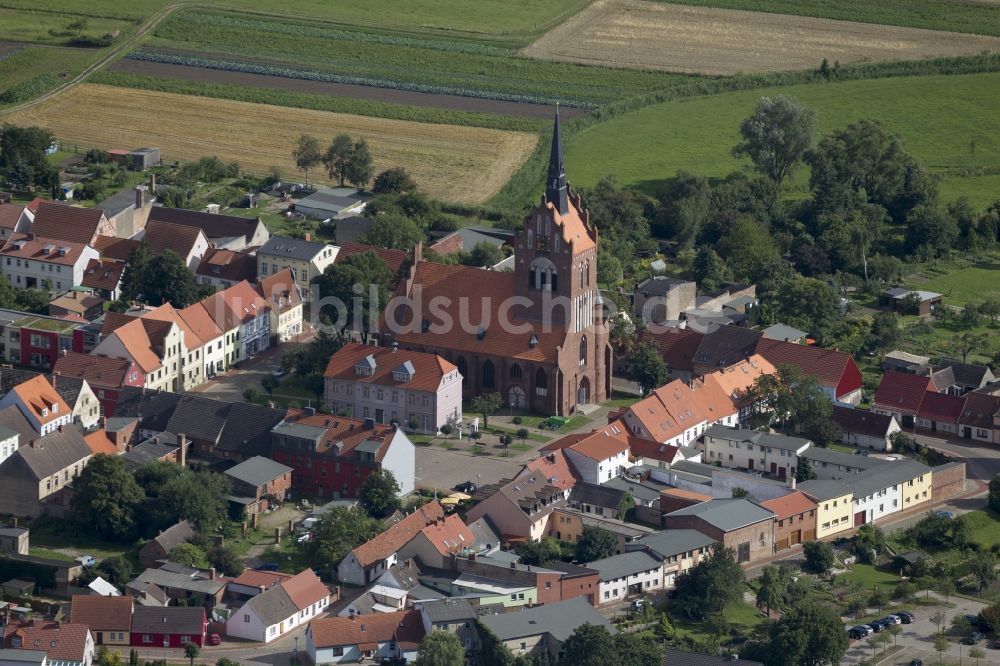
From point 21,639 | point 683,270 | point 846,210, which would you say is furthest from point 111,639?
point 846,210

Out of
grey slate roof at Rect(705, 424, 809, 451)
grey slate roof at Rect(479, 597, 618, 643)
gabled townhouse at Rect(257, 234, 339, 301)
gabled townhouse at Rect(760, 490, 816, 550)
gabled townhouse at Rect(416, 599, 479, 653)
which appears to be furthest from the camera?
gabled townhouse at Rect(257, 234, 339, 301)

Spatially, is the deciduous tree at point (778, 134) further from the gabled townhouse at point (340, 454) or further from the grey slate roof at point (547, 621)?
the grey slate roof at point (547, 621)

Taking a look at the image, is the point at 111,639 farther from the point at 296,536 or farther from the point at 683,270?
the point at 683,270

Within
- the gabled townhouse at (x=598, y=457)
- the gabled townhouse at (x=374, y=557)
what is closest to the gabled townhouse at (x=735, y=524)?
the gabled townhouse at (x=598, y=457)

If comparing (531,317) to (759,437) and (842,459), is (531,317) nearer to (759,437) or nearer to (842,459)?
(759,437)

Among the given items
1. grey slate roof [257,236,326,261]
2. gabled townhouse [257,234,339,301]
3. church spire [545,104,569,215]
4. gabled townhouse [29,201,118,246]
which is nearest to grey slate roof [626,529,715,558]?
church spire [545,104,569,215]

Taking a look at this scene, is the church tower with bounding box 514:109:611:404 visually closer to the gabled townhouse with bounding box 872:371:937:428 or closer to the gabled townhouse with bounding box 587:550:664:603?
the gabled townhouse with bounding box 872:371:937:428

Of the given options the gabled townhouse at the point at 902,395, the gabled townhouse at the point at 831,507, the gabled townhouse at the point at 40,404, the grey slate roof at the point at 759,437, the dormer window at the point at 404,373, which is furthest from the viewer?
the gabled townhouse at the point at 902,395
